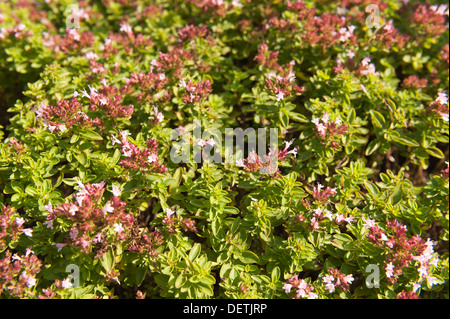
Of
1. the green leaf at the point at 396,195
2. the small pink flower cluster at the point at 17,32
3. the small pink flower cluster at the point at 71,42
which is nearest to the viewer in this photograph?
the green leaf at the point at 396,195

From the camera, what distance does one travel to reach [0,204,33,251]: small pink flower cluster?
2643 mm

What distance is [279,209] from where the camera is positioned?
9.57 feet

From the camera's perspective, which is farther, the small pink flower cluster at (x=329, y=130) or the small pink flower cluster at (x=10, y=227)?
the small pink flower cluster at (x=329, y=130)

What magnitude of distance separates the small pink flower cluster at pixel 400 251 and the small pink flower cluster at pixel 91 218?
183 centimetres

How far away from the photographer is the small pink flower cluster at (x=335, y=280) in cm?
267

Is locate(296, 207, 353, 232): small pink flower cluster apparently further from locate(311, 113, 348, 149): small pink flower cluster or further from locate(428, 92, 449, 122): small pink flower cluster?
locate(428, 92, 449, 122): small pink flower cluster

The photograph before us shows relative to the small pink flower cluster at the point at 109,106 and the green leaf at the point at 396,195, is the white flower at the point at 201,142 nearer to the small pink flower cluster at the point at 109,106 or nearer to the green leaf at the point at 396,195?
the small pink flower cluster at the point at 109,106

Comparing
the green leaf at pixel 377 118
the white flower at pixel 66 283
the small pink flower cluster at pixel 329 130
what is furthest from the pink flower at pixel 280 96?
the white flower at pixel 66 283

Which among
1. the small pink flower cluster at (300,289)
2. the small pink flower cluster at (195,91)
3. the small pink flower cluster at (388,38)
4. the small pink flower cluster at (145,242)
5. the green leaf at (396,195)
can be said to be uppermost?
the small pink flower cluster at (388,38)

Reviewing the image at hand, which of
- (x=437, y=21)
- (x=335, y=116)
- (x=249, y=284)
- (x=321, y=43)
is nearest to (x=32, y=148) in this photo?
(x=249, y=284)

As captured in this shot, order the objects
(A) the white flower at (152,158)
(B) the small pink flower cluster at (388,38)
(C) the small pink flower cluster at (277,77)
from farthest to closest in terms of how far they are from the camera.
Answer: (B) the small pink flower cluster at (388,38) → (C) the small pink flower cluster at (277,77) → (A) the white flower at (152,158)

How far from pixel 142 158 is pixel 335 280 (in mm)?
1728

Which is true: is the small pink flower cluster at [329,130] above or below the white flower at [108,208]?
above

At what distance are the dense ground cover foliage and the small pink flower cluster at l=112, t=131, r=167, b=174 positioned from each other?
0.04ft
